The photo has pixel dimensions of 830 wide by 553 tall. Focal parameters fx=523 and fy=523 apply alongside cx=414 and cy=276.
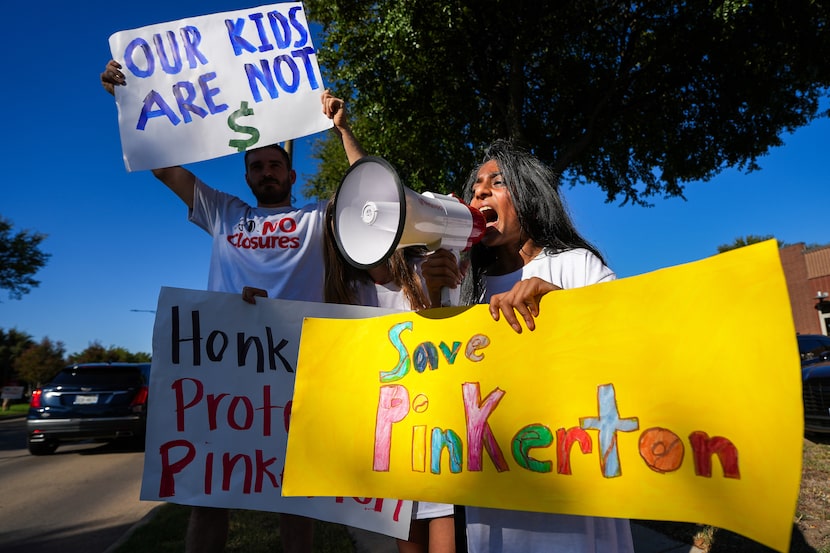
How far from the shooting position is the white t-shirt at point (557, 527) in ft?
4.01

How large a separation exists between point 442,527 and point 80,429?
7.49 m

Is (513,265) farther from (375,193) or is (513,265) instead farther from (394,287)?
(394,287)

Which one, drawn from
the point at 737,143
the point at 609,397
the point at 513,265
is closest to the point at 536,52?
the point at 737,143

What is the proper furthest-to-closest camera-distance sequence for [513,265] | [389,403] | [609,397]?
[513,265] < [389,403] < [609,397]

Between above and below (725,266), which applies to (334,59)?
above

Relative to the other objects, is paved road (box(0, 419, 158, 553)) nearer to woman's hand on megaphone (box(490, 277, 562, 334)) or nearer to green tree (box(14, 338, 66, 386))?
woman's hand on megaphone (box(490, 277, 562, 334))

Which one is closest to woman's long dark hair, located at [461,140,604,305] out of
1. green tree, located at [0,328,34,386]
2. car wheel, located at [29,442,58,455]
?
car wheel, located at [29,442,58,455]

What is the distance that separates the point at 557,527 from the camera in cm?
123

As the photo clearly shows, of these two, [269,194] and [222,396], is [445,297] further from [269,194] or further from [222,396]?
[269,194]

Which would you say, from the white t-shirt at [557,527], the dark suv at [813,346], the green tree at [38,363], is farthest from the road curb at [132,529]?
the green tree at [38,363]

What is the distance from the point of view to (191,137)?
88.7 inches

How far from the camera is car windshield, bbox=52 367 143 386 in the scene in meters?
7.52

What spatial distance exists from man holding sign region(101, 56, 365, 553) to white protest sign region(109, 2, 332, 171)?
10 cm

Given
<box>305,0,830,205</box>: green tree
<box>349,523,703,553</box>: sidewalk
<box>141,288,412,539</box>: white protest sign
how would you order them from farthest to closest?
<box>305,0,830,205</box>: green tree → <box>349,523,703,553</box>: sidewalk → <box>141,288,412,539</box>: white protest sign
